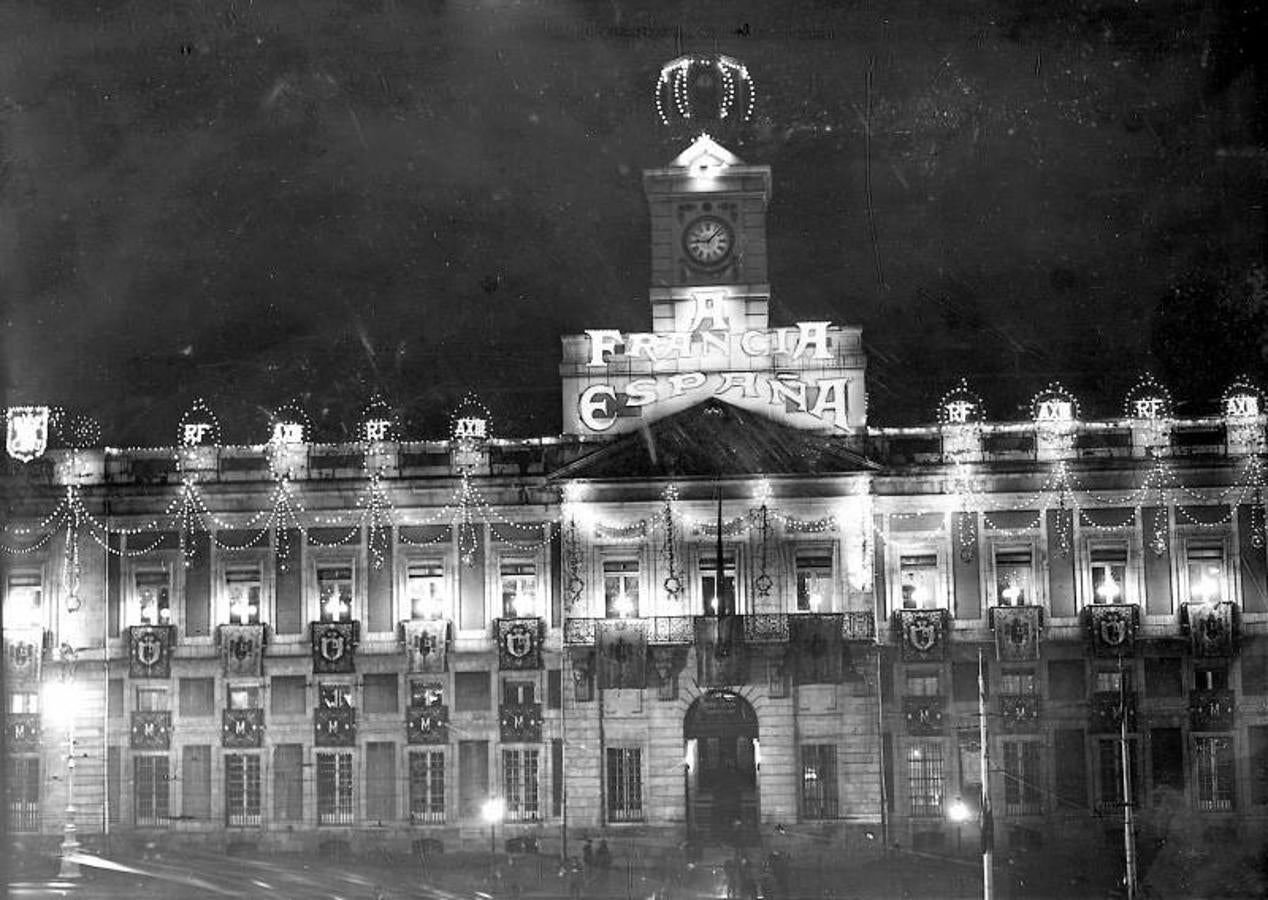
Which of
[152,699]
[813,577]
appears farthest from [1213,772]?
[152,699]

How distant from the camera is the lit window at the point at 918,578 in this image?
2645 inches

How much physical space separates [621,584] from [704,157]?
18.4 metres

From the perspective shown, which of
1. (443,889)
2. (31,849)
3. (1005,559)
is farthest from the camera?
(1005,559)

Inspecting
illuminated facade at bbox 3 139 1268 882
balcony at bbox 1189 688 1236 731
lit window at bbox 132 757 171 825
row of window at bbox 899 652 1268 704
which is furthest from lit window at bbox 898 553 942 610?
lit window at bbox 132 757 171 825

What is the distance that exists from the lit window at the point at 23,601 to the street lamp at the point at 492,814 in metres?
19.7

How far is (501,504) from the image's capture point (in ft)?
222

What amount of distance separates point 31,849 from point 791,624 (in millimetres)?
29644

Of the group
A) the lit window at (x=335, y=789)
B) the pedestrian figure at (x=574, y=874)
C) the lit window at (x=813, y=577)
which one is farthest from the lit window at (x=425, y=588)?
the lit window at (x=813, y=577)

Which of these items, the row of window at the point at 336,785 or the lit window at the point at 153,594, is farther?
the lit window at the point at 153,594

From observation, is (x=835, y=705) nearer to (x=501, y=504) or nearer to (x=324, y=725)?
(x=501, y=504)

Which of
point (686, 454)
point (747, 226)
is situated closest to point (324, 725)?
point (686, 454)

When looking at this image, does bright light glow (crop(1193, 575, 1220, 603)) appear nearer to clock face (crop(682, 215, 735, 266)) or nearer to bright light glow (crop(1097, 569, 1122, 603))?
bright light glow (crop(1097, 569, 1122, 603))

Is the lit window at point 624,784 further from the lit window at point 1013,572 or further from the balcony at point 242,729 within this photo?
the lit window at point 1013,572

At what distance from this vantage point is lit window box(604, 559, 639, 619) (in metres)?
66.6
